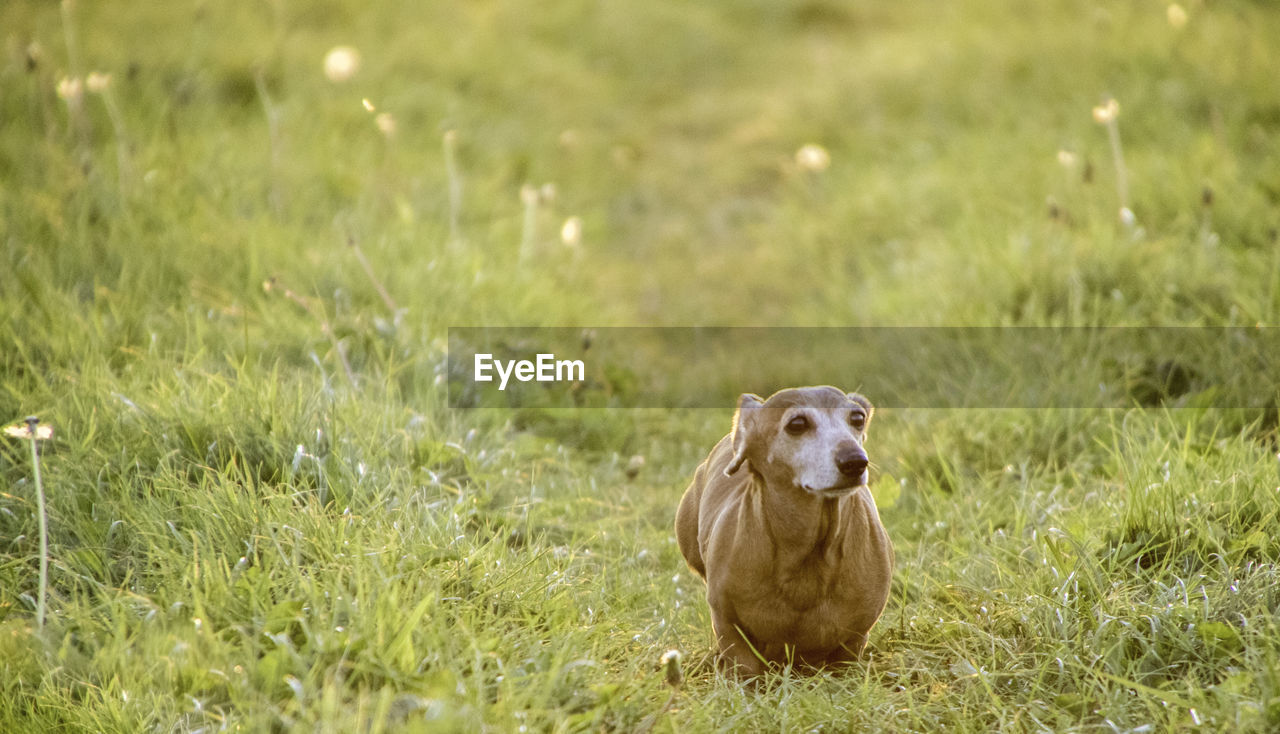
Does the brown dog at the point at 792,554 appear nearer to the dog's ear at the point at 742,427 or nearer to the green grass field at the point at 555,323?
the dog's ear at the point at 742,427

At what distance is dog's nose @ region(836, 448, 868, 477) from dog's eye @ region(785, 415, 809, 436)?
0.50 feet

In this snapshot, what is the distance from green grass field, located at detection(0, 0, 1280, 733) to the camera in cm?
242

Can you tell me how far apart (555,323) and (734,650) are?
2618mm

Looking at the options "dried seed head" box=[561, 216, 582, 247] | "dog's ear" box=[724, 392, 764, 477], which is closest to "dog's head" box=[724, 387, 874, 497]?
"dog's ear" box=[724, 392, 764, 477]

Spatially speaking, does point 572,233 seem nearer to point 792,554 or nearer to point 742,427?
point 742,427

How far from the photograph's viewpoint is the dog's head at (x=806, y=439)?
93.0 inches

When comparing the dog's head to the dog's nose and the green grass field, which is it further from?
the green grass field

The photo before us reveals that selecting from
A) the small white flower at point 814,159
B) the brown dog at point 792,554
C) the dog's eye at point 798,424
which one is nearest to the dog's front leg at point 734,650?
the brown dog at point 792,554

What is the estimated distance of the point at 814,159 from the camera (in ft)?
22.3

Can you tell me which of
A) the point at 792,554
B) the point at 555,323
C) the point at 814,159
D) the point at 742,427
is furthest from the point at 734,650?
the point at 814,159

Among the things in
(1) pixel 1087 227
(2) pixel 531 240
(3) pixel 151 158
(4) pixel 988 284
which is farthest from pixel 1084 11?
(3) pixel 151 158

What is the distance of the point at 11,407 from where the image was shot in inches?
135

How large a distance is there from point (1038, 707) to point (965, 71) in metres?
6.10

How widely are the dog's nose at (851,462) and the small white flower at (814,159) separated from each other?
4.78 metres
